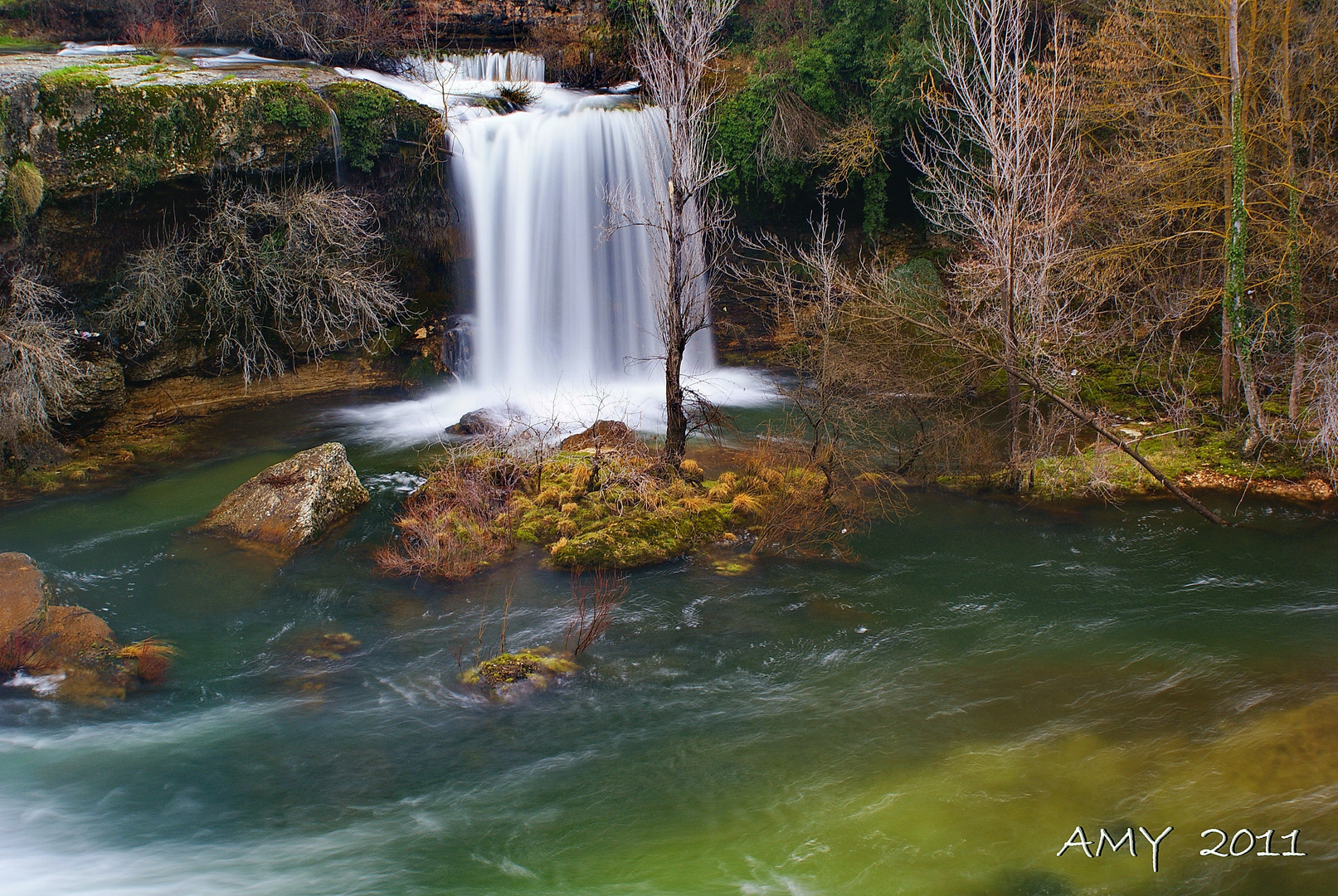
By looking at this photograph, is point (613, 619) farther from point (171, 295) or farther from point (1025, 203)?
point (171, 295)

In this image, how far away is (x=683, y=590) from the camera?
10188 mm

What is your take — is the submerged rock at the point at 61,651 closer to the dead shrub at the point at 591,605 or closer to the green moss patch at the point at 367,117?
the dead shrub at the point at 591,605

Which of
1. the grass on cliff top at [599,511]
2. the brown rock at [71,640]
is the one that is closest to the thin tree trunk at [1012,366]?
the grass on cliff top at [599,511]

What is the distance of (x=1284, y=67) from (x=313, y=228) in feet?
50.7

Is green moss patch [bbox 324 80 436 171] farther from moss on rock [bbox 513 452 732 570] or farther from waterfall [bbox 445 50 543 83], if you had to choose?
moss on rock [bbox 513 452 732 570]

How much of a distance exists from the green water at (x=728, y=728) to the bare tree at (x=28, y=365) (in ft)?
10.0

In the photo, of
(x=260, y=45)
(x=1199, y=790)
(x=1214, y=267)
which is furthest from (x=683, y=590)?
(x=260, y=45)

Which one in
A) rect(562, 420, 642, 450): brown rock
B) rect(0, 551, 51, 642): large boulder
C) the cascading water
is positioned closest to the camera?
rect(0, 551, 51, 642): large boulder

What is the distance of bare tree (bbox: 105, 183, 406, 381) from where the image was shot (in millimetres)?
15812

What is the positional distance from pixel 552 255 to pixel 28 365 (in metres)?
9.28

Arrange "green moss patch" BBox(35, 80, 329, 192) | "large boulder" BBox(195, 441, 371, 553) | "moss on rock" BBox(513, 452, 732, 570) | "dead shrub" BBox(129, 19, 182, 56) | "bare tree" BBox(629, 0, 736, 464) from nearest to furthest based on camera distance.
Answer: "bare tree" BBox(629, 0, 736, 464)
"moss on rock" BBox(513, 452, 732, 570)
"large boulder" BBox(195, 441, 371, 553)
"green moss patch" BBox(35, 80, 329, 192)
"dead shrub" BBox(129, 19, 182, 56)

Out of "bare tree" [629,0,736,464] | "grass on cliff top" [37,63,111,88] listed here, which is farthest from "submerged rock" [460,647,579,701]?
"grass on cliff top" [37,63,111,88]

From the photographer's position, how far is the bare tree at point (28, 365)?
12.9 meters

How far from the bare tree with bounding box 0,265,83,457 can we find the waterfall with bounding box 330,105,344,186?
5387 mm
